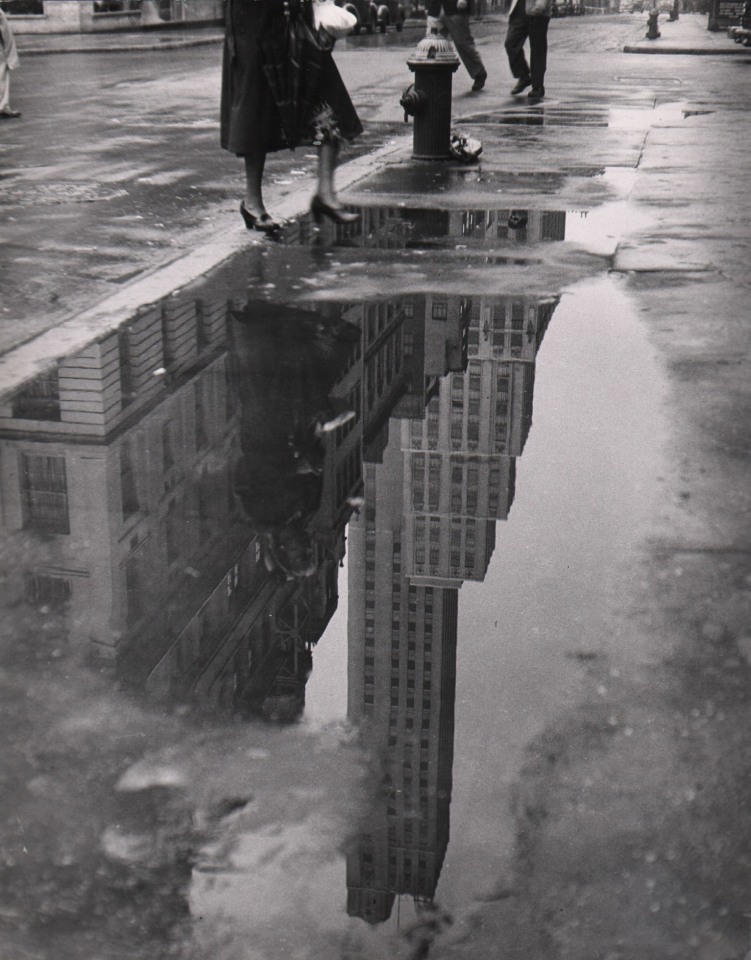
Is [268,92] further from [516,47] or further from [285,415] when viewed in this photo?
[516,47]

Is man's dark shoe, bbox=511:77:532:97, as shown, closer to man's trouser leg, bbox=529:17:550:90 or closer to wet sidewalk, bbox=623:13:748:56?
man's trouser leg, bbox=529:17:550:90

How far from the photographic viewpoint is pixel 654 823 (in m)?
3.18

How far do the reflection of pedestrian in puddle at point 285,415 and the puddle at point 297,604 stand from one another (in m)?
0.02

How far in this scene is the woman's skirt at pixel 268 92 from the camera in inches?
364

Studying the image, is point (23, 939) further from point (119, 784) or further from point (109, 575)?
point (109, 575)

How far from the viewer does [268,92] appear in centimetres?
943

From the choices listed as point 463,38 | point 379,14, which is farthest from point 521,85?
point 379,14

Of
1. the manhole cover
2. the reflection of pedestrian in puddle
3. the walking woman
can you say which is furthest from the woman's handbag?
the manhole cover

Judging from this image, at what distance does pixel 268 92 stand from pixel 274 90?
0.25 ft

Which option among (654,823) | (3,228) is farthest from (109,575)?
(3,228)

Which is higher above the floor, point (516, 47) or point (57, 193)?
point (516, 47)

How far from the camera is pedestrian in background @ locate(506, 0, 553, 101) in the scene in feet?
67.7

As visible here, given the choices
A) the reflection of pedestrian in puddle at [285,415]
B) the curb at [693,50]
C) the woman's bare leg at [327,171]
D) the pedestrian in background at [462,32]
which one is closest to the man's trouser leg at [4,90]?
the pedestrian in background at [462,32]

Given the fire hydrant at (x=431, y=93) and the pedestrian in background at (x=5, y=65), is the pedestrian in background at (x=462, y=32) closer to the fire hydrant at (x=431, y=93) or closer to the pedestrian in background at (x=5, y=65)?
the pedestrian in background at (x=5, y=65)
